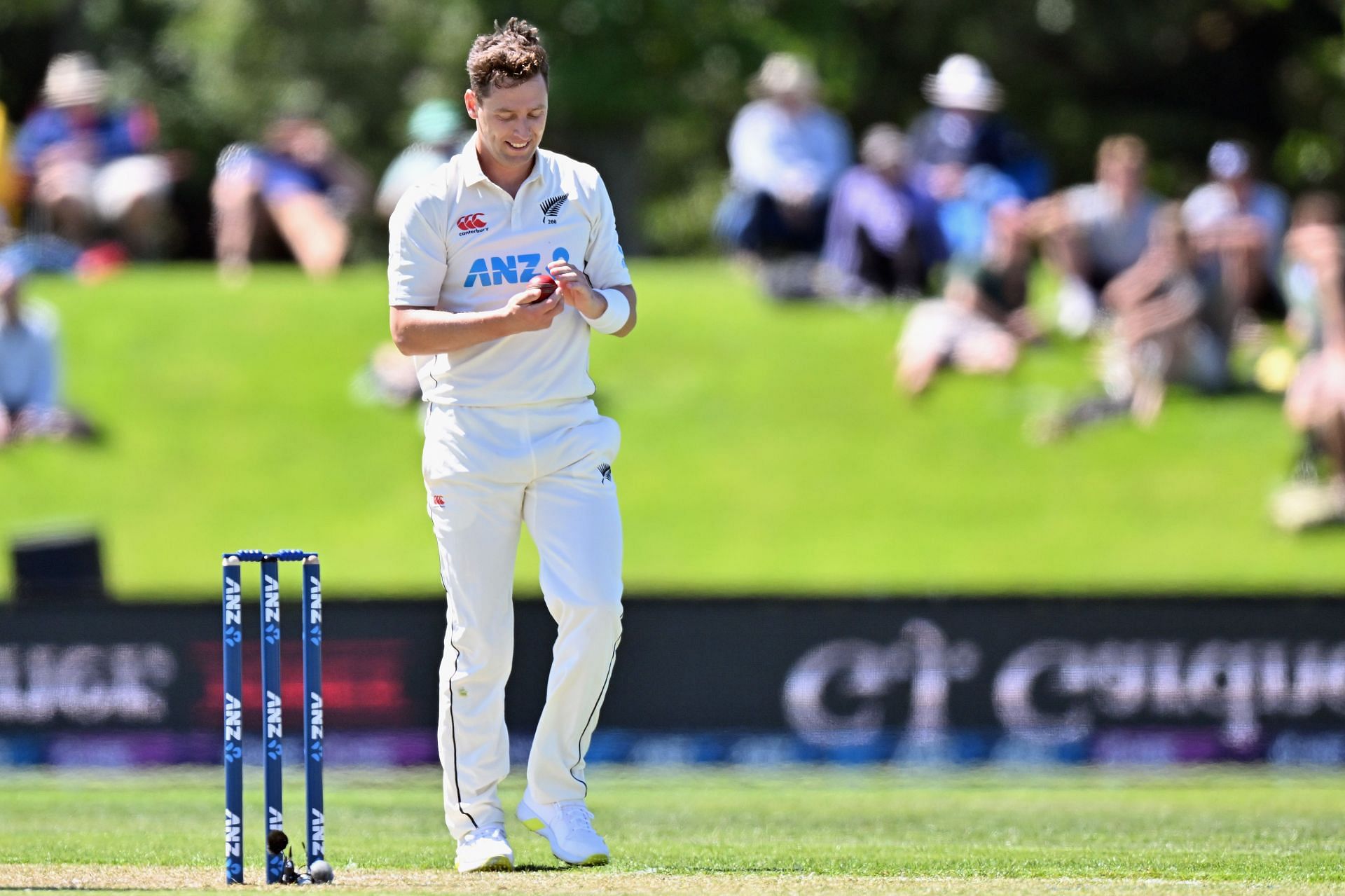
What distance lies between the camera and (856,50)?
26.1 meters

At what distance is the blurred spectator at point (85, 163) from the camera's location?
16812mm

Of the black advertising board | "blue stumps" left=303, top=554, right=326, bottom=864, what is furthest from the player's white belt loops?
the black advertising board

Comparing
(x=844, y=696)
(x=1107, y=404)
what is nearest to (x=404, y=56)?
(x=1107, y=404)

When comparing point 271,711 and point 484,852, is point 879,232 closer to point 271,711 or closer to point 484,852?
point 484,852

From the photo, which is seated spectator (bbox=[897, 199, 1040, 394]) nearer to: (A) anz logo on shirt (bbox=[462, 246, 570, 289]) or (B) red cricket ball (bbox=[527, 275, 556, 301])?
(A) anz logo on shirt (bbox=[462, 246, 570, 289])

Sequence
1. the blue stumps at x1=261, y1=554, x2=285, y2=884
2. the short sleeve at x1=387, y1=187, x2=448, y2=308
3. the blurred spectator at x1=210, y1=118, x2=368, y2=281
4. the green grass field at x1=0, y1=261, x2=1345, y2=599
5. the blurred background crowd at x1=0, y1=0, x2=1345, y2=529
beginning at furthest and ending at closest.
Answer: the blurred spectator at x1=210, y1=118, x2=368, y2=281 < the blurred background crowd at x1=0, y1=0, x2=1345, y2=529 < the green grass field at x1=0, y1=261, x2=1345, y2=599 < the short sleeve at x1=387, y1=187, x2=448, y2=308 < the blue stumps at x1=261, y1=554, x2=285, y2=884

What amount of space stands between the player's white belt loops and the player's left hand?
25mm

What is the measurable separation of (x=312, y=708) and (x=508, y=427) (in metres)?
0.98

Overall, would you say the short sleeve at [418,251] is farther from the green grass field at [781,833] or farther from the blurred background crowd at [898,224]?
the blurred background crowd at [898,224]

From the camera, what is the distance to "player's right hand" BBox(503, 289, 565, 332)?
5871mm

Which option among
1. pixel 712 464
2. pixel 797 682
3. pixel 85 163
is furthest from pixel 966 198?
pixel 85 163

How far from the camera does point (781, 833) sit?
7.63 meters

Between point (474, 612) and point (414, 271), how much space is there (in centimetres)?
99

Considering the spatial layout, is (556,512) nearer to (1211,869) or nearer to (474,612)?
(474,612)
